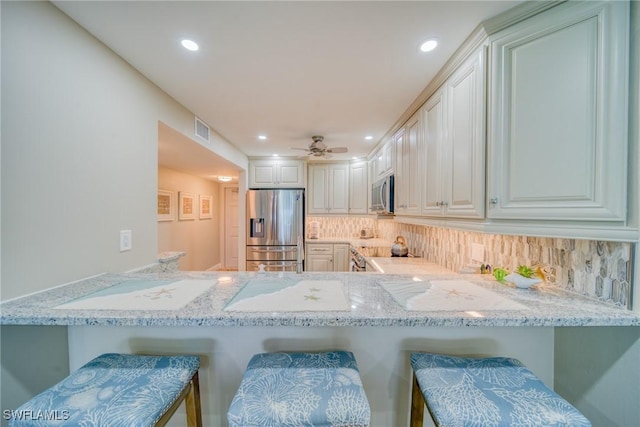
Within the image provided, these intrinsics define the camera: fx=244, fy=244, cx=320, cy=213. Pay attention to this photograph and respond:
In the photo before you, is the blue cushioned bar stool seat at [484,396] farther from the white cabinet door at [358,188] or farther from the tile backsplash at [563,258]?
the white cabinet door at [358,188]

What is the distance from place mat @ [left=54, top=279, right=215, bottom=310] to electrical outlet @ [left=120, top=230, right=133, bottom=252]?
1.15 feet

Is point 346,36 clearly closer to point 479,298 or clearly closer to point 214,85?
point 214,85

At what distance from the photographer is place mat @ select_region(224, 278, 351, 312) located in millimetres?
982

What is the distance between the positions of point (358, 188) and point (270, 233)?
1.76 meters

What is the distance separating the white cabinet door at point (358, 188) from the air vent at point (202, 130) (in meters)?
2.53

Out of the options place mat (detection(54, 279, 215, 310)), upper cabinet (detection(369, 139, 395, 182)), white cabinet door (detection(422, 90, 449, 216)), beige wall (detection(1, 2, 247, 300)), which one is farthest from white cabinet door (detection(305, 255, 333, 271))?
place mat (detection(54, 279, 215, 310))

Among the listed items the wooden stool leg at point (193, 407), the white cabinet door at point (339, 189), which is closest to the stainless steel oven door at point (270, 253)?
the white cabinet door at point (339, 189)

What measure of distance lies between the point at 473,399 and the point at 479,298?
1.35 feet

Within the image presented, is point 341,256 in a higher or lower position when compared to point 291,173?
lower

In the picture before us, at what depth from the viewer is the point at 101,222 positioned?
4.64 feet

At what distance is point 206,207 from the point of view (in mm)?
5473

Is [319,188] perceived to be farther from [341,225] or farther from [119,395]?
[119,395]

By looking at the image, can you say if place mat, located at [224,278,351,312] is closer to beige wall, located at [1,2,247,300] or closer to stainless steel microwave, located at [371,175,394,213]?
beige wall, located at [1,2,247,300]

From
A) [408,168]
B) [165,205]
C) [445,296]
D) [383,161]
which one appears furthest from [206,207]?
[445,296]
